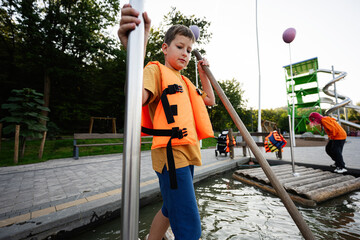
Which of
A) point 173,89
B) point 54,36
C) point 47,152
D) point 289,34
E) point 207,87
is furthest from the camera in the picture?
point 54,36

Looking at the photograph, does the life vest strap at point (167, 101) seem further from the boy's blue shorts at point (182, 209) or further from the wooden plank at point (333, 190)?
the wooden plank at point (333, 190)

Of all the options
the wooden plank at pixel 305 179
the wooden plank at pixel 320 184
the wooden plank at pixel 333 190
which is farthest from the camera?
the wooden plank at pixel 305 179

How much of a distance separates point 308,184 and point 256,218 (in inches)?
81.9

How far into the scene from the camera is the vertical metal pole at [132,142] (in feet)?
1.60

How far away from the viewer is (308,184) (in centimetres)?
388

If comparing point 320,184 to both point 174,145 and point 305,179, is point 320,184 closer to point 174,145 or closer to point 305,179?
point 305,179

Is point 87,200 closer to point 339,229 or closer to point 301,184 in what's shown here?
point 339,229

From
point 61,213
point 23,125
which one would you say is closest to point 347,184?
point 61,213

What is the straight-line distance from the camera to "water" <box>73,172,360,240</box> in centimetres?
231

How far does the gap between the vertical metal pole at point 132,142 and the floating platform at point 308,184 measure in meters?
4.02

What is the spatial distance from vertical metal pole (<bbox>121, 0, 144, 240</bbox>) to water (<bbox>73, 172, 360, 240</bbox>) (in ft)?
7.21

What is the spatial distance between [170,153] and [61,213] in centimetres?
223

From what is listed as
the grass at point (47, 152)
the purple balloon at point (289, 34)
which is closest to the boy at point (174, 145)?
the grass at point (47, 152)

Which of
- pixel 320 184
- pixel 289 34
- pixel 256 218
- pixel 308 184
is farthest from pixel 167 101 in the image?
pixel 289 34
